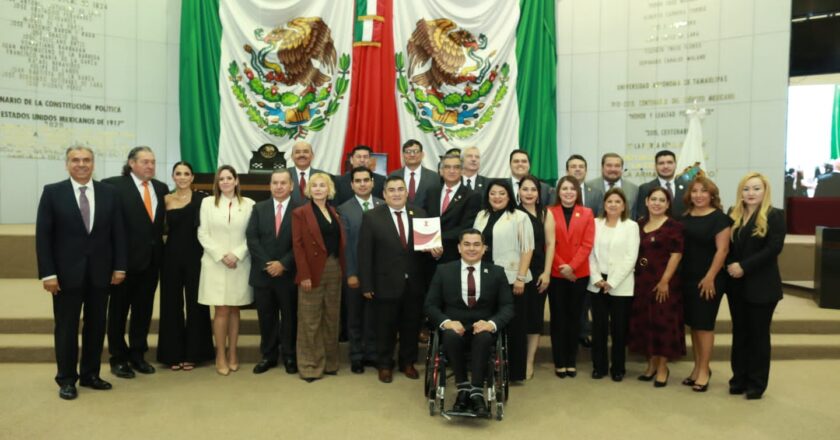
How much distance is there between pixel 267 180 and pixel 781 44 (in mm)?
6233

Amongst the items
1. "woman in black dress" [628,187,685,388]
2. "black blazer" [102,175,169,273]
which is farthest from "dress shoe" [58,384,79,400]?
"woman in black dress" [628,187,685,388]

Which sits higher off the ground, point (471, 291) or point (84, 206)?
point (84, 206)

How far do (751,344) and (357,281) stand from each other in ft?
8.95

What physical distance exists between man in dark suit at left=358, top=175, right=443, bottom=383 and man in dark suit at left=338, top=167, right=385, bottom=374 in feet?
0.58

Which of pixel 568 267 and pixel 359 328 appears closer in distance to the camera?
pixel 568 267

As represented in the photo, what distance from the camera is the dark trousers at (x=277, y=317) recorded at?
14.0ft

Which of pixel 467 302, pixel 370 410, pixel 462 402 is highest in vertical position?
pixel 467 302

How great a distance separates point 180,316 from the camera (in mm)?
4355

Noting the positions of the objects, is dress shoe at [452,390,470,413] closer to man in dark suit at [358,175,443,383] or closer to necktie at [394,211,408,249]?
man in dark suit at [358,175,443,383]

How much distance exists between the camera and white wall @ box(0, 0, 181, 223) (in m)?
7.10

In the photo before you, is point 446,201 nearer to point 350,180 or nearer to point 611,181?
point 350,180

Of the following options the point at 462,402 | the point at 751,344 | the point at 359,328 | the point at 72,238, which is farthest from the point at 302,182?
the point at 751,344

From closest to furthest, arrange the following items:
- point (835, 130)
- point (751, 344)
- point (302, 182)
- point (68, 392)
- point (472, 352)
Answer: point (472, 352) → point (68, 392) → point (751, 344) → point (302, 182) → point (835, 130)

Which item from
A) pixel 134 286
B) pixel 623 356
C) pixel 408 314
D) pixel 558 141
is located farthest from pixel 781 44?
pixel 134 286
